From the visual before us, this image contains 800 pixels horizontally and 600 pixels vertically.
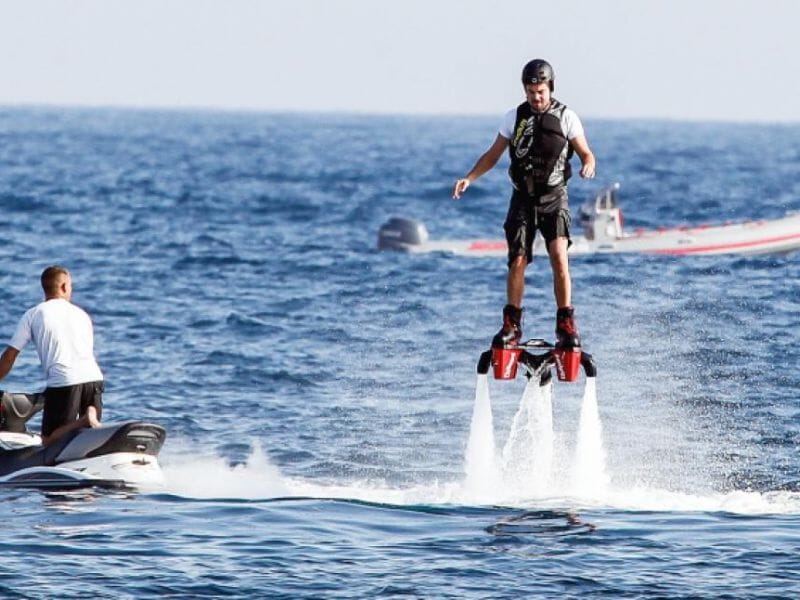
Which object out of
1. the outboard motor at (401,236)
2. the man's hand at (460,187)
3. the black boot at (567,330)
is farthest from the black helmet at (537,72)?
the outboard motor at (401,236)

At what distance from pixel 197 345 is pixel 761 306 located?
10.3m

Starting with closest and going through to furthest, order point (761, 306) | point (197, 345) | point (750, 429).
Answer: point (750, 429)
point (197, 345)
point (761, 306)

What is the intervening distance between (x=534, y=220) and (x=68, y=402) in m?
4.84

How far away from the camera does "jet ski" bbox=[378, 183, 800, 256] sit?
37906mm

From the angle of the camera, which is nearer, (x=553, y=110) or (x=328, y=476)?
(x=553, y=110)

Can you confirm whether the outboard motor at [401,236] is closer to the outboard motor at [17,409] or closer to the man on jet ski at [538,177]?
the outboard motor at [17,409]

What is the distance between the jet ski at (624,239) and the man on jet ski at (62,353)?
22.6 meters

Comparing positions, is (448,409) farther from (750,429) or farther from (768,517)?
(768,517)

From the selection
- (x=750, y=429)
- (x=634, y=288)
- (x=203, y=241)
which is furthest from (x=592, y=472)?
(x=203, y=241)

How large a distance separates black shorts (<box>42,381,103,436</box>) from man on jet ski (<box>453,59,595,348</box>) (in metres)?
4.04

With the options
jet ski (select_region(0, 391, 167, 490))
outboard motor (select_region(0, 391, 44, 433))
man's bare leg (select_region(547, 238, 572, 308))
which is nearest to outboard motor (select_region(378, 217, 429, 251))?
outboard motor (select_region(0, 391, 44, 433))

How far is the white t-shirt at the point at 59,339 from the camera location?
16.1 metres

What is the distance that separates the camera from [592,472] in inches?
637

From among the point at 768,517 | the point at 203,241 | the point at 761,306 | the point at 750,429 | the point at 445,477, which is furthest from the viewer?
the point at 203,241
